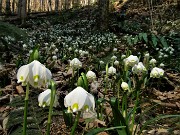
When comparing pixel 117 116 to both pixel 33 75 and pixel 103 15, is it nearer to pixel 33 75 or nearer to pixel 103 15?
pixel 33 75

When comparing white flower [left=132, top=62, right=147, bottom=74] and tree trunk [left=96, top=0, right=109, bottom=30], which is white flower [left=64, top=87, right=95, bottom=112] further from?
tree trunk [left=96, top=0, right=109, bottom=30]

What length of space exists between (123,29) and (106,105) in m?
9.63

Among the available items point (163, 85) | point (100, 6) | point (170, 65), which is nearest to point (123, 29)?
point (100, 6)

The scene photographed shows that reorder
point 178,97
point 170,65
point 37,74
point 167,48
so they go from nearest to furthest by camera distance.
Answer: point 37,74
point 178,97
point 170,65
point 167,48

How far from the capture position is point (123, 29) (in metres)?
12.9

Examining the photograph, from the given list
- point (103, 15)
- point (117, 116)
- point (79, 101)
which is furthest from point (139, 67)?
point (103, 15)

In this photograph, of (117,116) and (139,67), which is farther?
(139,67)

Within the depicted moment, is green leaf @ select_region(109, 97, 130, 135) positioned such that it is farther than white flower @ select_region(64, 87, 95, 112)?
Yes

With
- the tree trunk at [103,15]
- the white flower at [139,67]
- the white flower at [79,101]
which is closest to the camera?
the white flower at [79,101]

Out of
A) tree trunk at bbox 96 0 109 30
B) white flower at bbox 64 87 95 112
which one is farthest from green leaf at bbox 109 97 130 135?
tree trunk at bbox 96 0 109 30

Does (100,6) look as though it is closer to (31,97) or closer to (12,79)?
(12,79)

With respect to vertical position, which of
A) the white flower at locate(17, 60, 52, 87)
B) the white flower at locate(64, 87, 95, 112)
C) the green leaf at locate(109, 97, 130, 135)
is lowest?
the green leaf at locate(109, 97, 130, 135)

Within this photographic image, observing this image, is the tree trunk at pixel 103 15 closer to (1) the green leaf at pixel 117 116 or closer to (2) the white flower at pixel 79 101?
(1) the green leaf at pixel 117 116

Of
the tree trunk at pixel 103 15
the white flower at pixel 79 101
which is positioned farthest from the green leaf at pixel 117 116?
the tree trunk at pixel 103 15
